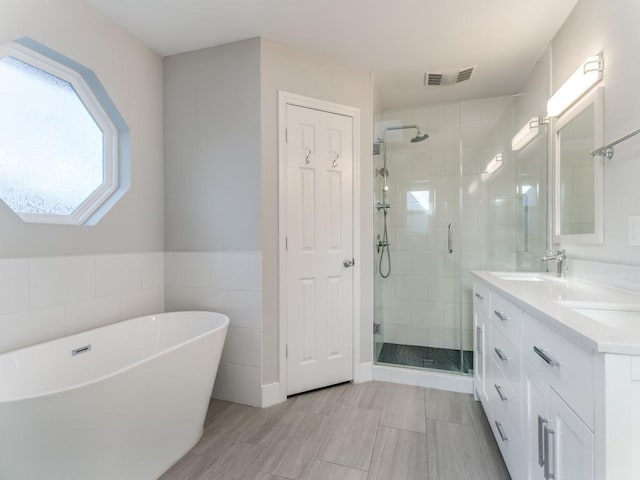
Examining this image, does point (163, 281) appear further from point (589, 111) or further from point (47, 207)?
point (589, 111)

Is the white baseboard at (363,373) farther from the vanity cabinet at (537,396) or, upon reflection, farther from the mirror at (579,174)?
the mirror at (579,174)

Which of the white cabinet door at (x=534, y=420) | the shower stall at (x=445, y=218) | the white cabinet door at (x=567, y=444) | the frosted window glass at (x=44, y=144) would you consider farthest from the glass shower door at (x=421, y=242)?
the frosted window glass at (x=44, y=144)

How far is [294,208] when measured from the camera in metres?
2.28

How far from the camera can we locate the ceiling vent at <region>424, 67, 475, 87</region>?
2566 millimetres

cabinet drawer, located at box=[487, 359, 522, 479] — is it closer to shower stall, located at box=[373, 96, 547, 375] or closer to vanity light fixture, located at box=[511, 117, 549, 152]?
shower stall, located at box=[373, 96, 547, 375]

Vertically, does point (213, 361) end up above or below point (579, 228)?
below

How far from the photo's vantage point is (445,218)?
9.37ft

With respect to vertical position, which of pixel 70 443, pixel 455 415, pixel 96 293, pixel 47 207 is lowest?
pixel 455 415

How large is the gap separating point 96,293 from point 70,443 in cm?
101

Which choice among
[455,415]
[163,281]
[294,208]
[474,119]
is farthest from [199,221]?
[474,119]

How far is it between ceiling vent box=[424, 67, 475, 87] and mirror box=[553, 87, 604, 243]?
32.8 inches

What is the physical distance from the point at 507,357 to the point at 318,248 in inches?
54.0

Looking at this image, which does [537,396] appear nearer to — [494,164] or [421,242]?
[421,242]

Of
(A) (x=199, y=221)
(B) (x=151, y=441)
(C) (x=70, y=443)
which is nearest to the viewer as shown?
(C) (x=70, y=443)
